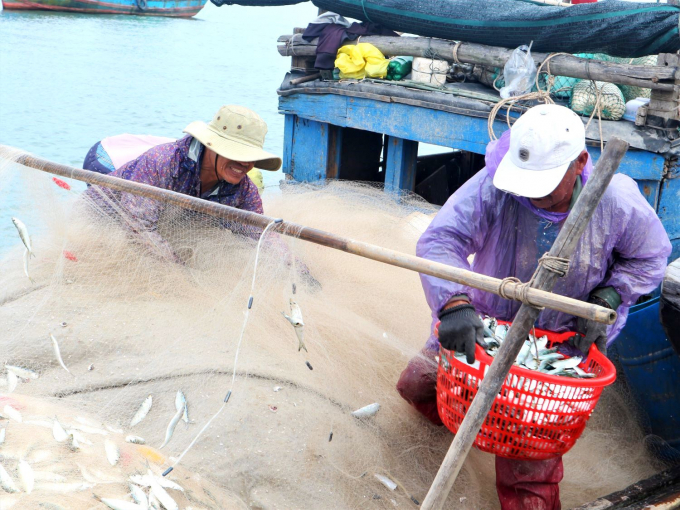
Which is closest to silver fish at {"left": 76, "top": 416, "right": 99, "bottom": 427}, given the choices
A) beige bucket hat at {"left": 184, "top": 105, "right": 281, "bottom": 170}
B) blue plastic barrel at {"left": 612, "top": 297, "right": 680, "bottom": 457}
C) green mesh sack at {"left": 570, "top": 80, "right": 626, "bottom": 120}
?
beige bucket hat at {"left": 184, "top": 105, "right": 281, "bottom": 170}

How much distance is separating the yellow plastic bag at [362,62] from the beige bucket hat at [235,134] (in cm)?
194

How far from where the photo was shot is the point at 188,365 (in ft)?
11.2

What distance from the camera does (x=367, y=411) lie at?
3.46 metres

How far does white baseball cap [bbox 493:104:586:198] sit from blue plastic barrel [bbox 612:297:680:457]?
149 centimetres

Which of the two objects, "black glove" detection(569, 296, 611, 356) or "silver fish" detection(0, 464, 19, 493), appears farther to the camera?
"black glove" detection(569, 296, 611, 356)

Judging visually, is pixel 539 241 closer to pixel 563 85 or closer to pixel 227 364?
pixel 227 364

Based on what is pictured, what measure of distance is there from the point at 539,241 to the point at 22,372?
2.59 m

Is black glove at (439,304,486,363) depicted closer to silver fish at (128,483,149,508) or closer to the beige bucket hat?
silver fish at (128,483,149,508)

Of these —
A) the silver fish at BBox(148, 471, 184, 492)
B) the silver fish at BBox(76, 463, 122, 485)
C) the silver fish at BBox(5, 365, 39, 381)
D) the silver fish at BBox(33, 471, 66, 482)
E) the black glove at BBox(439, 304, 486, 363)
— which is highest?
the black glove at BBox(439, 304, 486, 363)

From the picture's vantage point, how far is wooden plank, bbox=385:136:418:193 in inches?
235

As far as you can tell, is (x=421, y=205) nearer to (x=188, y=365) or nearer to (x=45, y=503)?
(x=188, y=365)

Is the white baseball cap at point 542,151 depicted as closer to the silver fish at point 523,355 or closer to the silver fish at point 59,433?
the silver fish at point 523,355

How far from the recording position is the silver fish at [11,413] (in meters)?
2.76

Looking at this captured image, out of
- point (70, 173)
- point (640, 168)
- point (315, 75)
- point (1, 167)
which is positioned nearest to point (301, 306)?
point (70, 173)
